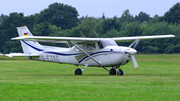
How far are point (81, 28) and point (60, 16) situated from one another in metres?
25.5

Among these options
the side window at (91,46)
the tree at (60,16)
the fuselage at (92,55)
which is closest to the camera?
the fuselage at (92,55)

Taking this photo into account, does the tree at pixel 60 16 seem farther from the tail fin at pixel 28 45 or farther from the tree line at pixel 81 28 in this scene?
the tail fin at pixel 28 45

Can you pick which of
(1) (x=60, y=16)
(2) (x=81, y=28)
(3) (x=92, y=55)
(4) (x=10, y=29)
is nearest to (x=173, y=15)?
(2) (x=81, y=28)

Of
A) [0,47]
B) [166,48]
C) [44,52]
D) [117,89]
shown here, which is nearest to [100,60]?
[44,52]

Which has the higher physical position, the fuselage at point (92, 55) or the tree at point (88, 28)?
the tree at point (88, 28)

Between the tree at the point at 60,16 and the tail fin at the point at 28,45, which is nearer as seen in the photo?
the tail fin at the point at 28,45

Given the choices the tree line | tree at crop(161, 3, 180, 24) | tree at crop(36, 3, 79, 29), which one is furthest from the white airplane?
tree at crop(161, 3, 180, 24)

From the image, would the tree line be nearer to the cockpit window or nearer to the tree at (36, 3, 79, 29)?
the tree at (36, 3, 79, 29)

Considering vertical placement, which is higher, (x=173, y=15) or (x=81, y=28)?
(x=173, y=15)

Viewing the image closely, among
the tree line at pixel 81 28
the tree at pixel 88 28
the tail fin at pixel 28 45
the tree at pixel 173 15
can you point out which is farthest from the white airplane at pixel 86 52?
the tree at pixel 173 15

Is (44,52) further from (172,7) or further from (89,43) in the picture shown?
(172,7)

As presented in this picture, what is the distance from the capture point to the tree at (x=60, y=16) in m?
103

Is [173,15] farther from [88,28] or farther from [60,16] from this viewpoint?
[60,16]

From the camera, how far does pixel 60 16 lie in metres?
106
